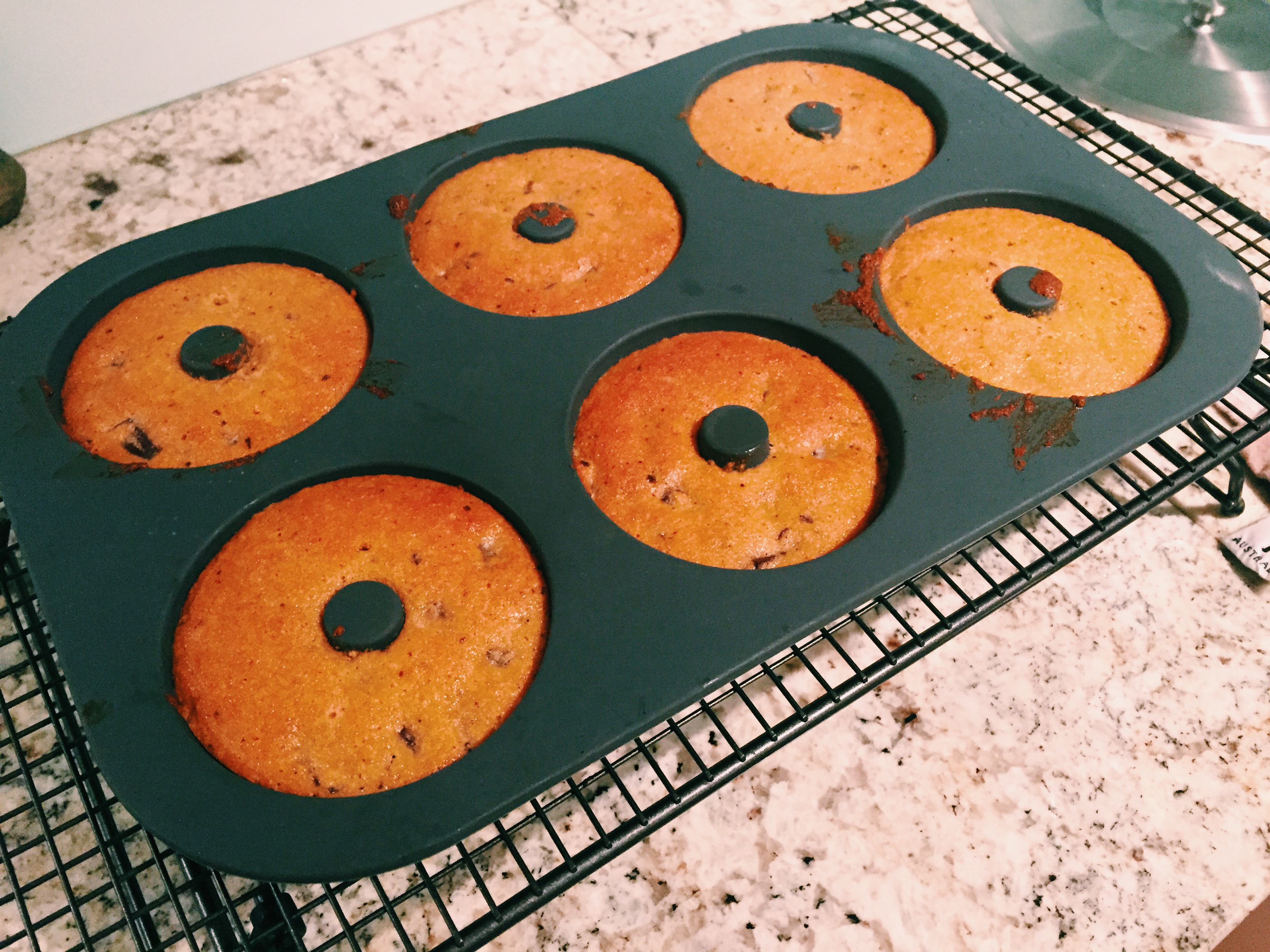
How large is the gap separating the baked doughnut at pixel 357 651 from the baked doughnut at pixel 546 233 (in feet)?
1.30

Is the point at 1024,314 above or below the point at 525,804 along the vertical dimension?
above

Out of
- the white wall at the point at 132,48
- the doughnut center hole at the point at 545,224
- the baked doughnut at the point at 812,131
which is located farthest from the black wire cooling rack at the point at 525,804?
the white wall at the point at 132,48

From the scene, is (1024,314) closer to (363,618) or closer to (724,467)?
(724,467)

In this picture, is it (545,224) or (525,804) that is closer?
(525,804)

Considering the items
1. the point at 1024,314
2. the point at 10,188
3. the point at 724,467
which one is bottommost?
the point at 10,188

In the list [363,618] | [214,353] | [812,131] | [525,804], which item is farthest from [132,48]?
[525,804]

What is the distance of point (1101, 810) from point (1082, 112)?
125cm

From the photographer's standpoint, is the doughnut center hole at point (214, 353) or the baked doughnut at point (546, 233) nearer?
the doughnut center hole at point (214, 353)

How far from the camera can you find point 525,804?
3.52ft

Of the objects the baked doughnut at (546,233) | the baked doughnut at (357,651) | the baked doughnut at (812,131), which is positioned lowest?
the baked doughnut at (357,651)

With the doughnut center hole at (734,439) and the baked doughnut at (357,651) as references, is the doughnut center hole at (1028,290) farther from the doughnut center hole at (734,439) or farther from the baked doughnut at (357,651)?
the baked doughnut at (357,651)

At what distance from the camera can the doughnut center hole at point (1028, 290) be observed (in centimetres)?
128

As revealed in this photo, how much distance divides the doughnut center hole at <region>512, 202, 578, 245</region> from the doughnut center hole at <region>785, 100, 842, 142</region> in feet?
1.53

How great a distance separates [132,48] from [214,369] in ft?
4.51
